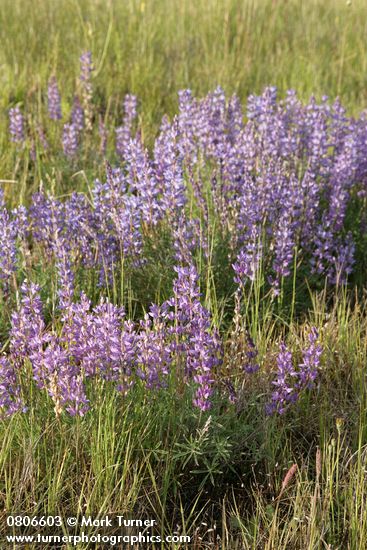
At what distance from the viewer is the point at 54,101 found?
450 centimetres

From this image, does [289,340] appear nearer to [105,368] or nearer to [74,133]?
[105,368]

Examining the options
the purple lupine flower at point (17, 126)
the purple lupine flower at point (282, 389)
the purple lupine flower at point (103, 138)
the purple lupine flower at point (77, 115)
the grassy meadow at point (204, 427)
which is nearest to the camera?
the grassy meadow at point (204, 427)

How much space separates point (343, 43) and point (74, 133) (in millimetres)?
2769

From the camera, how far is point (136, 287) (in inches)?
125

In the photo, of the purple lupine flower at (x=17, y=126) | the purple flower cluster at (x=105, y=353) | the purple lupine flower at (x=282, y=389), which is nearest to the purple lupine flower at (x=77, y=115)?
the purple lupine flower at (x=17, y=126)

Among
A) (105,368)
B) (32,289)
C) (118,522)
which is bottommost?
(118,522)

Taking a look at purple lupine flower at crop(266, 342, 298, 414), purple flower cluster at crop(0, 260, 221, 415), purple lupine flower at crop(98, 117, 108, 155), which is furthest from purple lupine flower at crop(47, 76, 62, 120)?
purple lupine flower at crop(266, 342, 298, 414)

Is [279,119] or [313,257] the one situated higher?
[279,119]

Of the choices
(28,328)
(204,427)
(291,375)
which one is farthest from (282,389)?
(28,328)

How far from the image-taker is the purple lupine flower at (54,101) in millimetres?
4453

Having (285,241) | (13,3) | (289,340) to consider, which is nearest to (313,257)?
(285,241)

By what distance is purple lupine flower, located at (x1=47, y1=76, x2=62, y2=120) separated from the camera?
4453 millimetres

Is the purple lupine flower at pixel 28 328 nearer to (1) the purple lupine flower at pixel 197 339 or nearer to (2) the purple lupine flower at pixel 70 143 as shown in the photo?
(1) the purple lupine flower at pixel 197 339

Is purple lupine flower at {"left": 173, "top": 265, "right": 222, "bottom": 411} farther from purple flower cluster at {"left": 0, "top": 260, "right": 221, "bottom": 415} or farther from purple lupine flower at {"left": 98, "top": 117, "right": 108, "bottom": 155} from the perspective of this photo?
purple lupine flower at {"left": 98, "top": 117, "right": 108, "bottom": 155}
